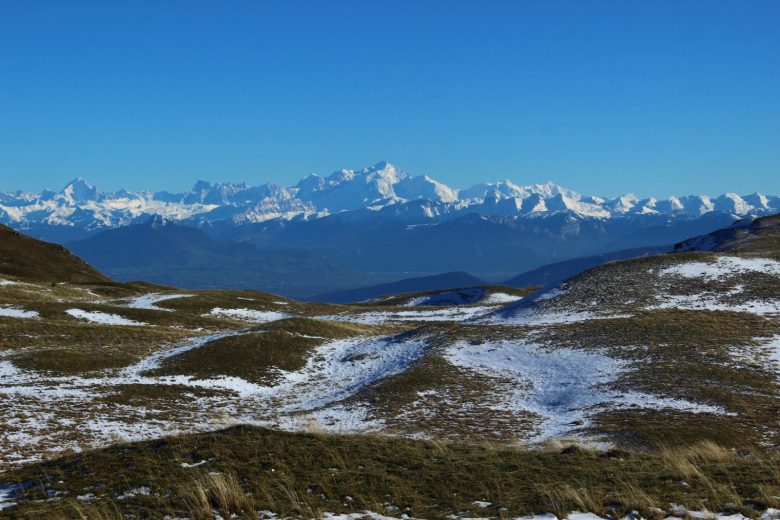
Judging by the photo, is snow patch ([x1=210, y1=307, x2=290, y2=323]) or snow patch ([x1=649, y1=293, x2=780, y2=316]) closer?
snow patch ([x1=649, y1=293, x2=780, y2=316])

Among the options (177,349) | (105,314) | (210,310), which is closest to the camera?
(177,349)

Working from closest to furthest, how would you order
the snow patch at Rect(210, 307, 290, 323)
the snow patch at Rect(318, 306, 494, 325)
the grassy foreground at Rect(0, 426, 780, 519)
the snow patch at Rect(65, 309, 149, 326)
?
1. the grassy foreground at Rect(0, 426, 780, 519)
2. the snow patch at Rect(65, 309, 149, 326)
3. the snow patch at Rect(210, 307, 290, 323)
4. the snow patch at Rect(318, 306, 494, 325)

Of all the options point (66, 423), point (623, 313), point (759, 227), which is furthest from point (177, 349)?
point (759, 227)

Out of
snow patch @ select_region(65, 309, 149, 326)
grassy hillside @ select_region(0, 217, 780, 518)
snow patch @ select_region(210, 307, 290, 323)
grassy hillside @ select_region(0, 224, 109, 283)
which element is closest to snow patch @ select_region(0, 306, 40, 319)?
grassy hillside @ select_region(0, 217, 780, 518)

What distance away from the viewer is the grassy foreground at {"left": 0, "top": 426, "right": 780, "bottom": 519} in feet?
41.4

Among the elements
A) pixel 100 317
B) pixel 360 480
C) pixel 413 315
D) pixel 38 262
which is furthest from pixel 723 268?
pixel 38 262

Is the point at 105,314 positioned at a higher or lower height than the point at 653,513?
higher

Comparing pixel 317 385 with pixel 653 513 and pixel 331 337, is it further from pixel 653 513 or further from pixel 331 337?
Answer: pixel 653 513

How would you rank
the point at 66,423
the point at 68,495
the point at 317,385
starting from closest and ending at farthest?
the point at 68,495, the point at 66,423, the point at 317,385

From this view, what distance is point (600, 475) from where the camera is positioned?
1534 cm

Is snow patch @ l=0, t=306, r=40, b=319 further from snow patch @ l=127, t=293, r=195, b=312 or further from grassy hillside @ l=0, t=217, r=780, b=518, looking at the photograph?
snow patch @ l=127, t=293, r=195, b=312

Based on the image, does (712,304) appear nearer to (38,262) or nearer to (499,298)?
(499,298)

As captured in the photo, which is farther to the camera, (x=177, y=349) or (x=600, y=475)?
(x=177, y=349)

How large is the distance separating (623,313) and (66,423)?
4496 cm
